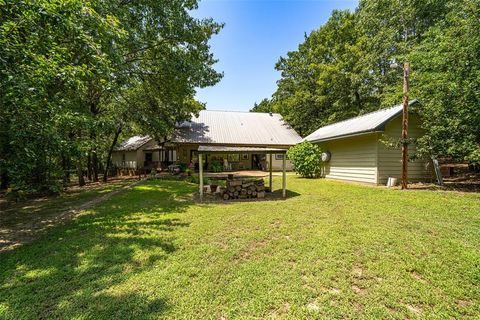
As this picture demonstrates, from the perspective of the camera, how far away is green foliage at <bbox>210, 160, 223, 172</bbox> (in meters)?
19.6

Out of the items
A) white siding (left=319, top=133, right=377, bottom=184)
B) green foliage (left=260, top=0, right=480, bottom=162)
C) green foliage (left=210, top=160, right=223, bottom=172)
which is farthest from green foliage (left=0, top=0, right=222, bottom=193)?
green foliage (left=260, top=0, right=480, bottom=162)

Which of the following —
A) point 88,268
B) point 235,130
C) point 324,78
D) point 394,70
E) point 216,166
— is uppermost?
point 324,78

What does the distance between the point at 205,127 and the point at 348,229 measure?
59.8ft

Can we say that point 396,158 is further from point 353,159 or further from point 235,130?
point 235,130

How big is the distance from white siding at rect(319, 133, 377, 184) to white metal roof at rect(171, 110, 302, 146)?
696 centimetres

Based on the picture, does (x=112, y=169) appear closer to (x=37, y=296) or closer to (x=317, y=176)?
(x=317, y=176)

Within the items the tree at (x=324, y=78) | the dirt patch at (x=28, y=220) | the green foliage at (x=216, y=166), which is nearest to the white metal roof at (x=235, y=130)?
the green foliage at (x=216, y=166)

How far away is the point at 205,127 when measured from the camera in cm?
2148

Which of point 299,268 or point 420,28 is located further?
point 420,28

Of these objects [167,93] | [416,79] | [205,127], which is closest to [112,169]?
[205,127]

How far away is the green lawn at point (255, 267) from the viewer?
2.60 meters

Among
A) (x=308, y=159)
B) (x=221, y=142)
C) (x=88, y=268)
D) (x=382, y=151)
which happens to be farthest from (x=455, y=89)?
(x=221, y=142)

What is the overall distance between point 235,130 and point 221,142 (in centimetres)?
295

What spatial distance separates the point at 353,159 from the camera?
40.2 feet
